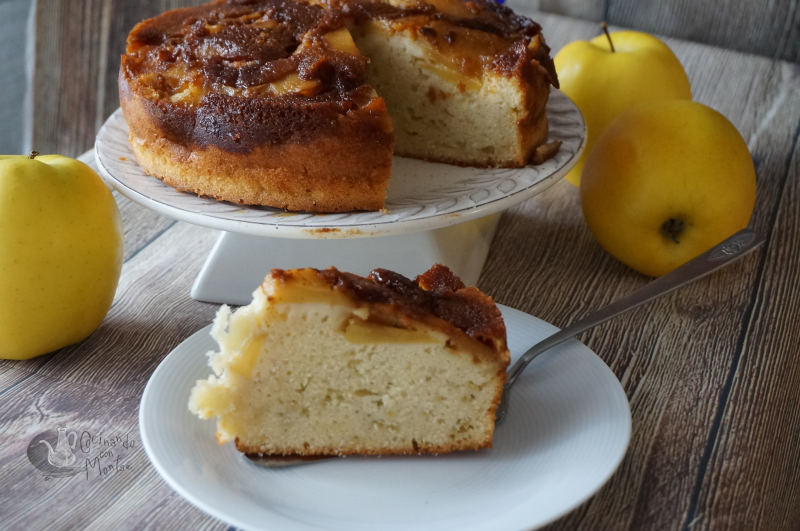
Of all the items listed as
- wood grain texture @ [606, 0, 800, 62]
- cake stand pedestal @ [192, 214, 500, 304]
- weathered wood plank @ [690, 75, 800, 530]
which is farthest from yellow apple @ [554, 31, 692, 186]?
wood grain texture @ [606, 0, 800, 62]

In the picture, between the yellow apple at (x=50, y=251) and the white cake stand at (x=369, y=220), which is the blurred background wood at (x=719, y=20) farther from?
the yellow apple at (x=50, y=251)

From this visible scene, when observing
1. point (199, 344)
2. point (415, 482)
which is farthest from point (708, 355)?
point (199, 344)

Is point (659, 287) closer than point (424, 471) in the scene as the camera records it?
No

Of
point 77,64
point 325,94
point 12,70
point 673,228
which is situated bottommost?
point 12,70

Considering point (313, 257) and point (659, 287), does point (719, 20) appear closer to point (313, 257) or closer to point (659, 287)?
point (659, 287)

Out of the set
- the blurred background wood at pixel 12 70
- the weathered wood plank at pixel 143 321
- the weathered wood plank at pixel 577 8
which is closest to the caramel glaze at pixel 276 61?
the weathered wood plank at pixel 143 321

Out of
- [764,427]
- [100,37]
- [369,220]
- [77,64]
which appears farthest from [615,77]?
[77,64]

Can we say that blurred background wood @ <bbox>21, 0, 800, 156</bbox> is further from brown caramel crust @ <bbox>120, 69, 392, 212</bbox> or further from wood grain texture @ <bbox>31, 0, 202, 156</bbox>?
brown caramel crust @ <bbox>120, 69, 392, 212</bbox>

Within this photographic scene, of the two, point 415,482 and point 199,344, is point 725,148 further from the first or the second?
point 199,344
